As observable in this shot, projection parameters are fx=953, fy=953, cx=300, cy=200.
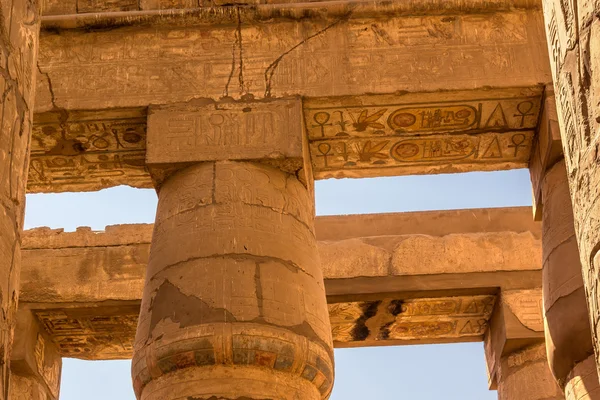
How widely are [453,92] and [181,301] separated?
234 centimetres

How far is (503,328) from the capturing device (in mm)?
8898

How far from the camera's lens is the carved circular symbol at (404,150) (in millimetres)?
6852

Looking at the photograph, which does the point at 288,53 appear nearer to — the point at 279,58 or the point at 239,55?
the point at 279,58

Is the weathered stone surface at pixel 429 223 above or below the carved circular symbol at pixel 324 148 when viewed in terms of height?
above

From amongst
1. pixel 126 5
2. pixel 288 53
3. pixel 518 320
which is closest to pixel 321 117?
pixel 288 53

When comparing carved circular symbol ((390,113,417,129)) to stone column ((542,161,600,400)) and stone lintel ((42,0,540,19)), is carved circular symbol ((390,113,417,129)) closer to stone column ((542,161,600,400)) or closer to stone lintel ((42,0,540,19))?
stone lintel ((42,0,540,19))

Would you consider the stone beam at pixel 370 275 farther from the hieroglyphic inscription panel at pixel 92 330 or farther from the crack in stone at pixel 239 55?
the crack in stone at pixel 239 55

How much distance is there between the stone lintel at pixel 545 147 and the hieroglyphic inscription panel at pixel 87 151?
8.84 ft

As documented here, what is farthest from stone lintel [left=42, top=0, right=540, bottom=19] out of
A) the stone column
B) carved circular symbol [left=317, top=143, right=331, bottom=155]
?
the stone column

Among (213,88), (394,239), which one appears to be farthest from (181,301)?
(394,239)

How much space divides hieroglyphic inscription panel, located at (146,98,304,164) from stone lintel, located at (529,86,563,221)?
5.36 ft

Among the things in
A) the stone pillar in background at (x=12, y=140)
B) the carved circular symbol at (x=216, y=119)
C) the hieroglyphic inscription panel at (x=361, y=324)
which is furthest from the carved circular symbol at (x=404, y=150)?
the stone pillar in background at (x=12, y=140)

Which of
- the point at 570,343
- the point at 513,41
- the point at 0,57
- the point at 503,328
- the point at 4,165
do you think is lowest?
the point at 4,165

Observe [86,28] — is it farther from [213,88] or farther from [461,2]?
[461,2]
